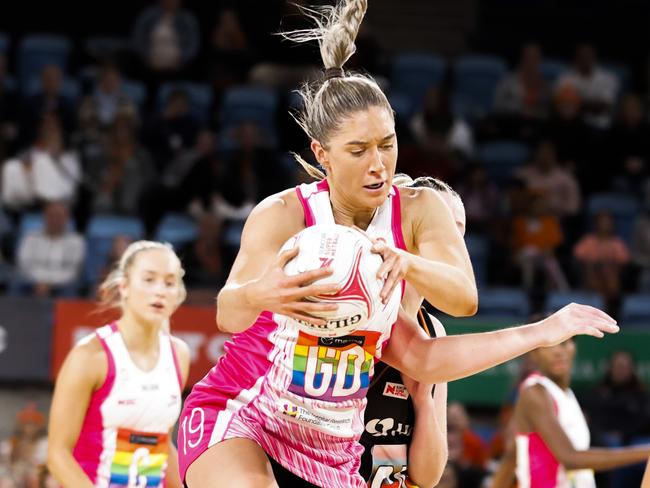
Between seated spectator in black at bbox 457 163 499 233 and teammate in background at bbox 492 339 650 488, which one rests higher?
seated spectator in black at bbox 457 163 499 233

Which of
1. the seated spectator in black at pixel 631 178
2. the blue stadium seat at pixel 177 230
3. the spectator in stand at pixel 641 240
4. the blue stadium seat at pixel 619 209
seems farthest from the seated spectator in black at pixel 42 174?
the seated spectator in black at pixel 631 178

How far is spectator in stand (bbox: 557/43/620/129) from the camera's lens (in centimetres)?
1177

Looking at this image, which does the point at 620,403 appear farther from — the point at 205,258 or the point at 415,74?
the point at 415,74

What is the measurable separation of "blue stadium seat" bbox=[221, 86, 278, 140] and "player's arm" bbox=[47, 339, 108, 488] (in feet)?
21.4

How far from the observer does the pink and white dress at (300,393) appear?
3.33 m

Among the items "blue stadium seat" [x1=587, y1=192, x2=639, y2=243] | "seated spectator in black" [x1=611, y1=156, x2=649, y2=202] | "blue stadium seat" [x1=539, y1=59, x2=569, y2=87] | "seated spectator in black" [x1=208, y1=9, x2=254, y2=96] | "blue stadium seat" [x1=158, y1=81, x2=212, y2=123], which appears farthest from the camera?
"blue stadium seat" [x1=539, y1=59, x2=569, y2=87]

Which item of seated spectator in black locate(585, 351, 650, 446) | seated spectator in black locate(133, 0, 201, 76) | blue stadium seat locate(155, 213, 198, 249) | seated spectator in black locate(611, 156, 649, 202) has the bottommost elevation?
seated spectator in black locate(585, 351, 650, 446)

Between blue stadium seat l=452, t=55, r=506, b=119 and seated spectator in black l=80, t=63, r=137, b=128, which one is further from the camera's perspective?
blue stadium seat l=452, t=55, r=506, b=119

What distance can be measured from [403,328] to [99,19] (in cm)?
1026

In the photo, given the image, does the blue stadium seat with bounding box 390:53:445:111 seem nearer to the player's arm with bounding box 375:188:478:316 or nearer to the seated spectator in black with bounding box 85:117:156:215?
the seated spectator in black with bounding box 85:117:156:215

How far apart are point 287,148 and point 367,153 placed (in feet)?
24.9

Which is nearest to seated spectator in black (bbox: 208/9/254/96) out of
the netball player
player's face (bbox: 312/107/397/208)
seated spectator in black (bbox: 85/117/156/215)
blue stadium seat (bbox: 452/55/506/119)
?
seated spectator in black (bbox: 85/117/156/215)

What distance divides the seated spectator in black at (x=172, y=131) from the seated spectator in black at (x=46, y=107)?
2.36ft

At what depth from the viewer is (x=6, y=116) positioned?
10758 mm
